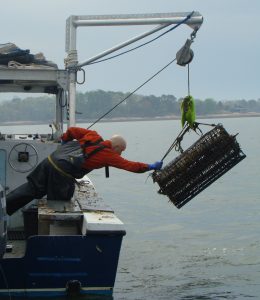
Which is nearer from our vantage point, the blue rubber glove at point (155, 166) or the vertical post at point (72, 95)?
the blue rubber glove at point (155, 166)

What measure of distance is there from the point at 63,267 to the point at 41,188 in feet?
4.43

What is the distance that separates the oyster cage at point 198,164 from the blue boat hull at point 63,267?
5.58 feet

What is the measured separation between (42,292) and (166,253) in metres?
6.05

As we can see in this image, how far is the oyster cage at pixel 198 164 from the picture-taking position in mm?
10391

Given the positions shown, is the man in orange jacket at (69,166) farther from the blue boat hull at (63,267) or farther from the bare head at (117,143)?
the blue boat hull at (63,267)

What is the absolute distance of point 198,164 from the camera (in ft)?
34.3

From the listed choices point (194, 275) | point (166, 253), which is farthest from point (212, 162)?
point (166, 253)

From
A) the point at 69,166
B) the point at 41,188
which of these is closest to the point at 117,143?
the point at 69,166

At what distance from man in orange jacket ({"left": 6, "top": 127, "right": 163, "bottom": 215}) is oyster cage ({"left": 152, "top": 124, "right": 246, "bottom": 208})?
43cm

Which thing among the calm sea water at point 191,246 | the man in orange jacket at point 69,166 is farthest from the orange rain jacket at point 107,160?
the calm sea water at point 191,246

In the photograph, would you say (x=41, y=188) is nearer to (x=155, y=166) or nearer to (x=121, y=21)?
(x=155, y=166)

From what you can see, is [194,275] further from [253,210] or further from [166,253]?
[253,210]

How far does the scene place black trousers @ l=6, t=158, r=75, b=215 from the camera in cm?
1005

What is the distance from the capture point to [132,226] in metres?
19.5
